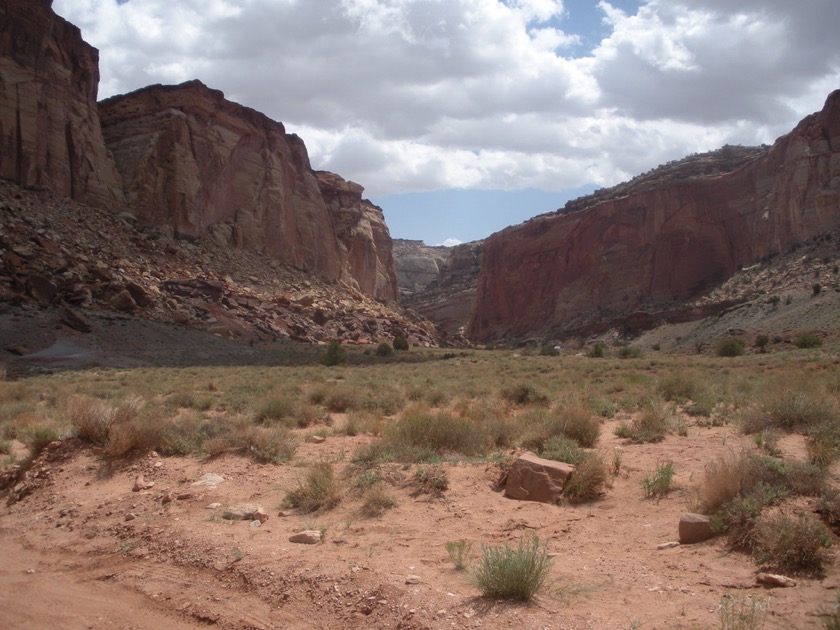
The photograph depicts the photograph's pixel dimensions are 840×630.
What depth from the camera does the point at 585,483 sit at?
22.9 ft

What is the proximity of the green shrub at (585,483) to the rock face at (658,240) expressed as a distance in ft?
186

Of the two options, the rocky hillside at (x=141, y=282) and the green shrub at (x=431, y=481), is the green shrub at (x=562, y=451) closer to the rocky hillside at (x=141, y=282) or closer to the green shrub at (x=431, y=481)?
the green shrub at (x=431, y=481)

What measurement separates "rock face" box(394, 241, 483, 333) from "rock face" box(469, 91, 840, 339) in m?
12.0

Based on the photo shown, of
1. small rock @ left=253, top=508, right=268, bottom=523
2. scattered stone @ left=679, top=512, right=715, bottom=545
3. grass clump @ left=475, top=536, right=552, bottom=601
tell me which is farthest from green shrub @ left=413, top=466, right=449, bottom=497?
scattered stone @ left=679, top=512, right=715, bottom=545

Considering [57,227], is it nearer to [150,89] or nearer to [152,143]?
[152,143]

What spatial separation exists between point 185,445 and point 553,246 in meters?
83.7

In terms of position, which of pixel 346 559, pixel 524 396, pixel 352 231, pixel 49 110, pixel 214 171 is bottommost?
pixel 346 559

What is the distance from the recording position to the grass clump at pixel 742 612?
390cm

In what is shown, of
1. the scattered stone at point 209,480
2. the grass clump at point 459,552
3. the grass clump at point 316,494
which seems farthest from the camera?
the scattered stone at point 209,480

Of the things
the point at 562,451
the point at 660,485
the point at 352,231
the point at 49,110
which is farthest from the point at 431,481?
the point at 352,231

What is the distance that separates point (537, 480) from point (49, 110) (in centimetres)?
4540

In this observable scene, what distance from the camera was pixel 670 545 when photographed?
5.52m

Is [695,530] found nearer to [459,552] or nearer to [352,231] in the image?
[459,552]

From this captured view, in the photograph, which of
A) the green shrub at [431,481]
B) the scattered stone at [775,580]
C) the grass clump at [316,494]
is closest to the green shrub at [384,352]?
the green shrub at [431,481]
